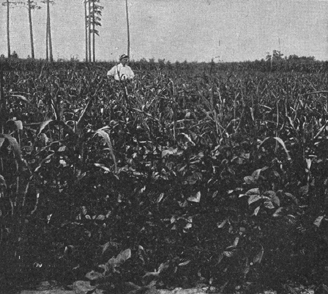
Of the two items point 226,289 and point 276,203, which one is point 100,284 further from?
point 276,203

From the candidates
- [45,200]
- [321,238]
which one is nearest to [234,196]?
[321,238]

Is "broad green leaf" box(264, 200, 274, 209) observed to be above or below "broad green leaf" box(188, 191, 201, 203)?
below

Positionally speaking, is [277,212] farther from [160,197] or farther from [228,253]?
[160,197]

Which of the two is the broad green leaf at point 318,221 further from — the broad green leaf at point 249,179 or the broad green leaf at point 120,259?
the broad green leaf at point 120,259

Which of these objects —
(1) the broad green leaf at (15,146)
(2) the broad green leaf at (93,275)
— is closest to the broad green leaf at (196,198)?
(2) the broad green leaf at (93,275)

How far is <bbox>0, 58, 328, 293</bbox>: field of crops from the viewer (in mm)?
2299

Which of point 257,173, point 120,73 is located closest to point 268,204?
point 257,173

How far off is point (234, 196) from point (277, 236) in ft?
0.94

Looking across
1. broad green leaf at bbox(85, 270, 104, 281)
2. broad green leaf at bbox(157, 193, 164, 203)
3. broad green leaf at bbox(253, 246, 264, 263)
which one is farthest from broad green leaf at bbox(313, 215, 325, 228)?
broad green leaf at bbox(85, 270, 104, 281)

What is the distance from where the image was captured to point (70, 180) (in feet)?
7.52

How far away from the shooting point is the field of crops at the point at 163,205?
230 cm

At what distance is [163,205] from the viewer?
241 cm

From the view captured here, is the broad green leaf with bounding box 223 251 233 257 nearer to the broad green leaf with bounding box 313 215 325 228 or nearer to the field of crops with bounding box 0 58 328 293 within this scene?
the field of crops with bounding box 0 58 328 293

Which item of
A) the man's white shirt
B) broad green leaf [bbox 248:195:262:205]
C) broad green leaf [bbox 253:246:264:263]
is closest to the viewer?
broad green leaf [bbox 248:195:262:205]
